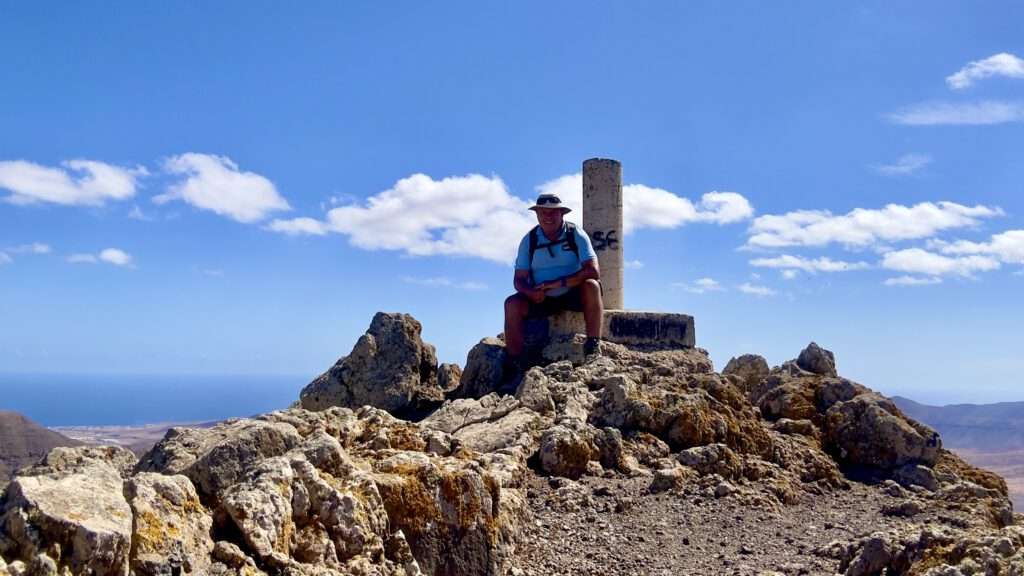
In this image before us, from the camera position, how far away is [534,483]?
10312 mm

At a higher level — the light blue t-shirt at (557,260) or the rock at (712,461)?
the light blue t-shirt at (557,260)

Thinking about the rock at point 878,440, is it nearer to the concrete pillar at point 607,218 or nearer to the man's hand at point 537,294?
the man's hand at point 537,294

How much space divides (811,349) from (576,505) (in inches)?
371

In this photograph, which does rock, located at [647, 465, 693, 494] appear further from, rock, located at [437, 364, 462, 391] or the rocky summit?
rock, located at [437, 364, 462, 391]

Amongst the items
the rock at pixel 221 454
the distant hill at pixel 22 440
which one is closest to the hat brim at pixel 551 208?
the rock at pixel 221 454

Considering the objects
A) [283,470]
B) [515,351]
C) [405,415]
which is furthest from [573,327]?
[283,470]

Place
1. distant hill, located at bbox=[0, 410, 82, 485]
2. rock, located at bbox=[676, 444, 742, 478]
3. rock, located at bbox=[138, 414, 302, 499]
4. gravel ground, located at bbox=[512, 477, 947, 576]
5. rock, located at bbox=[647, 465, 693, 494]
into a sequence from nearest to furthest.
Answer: rock, located at bbox=[138, 414, 302, 499]
gravel ground, located at bbox=[512, 477, 947, 576]
rock, located at bbox=[647, 465, 693, 494]
rock, located at bbox=[676, 444, 742, 478]
distant hill, located at bbox=[0, 410, 82, 485]

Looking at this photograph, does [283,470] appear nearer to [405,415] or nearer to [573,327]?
[405,415]

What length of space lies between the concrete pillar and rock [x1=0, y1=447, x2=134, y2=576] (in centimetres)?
1418

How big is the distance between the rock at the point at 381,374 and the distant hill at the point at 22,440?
1573 inches

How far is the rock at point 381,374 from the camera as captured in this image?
49.0 ft

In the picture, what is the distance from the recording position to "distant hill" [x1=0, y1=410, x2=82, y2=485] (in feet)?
163

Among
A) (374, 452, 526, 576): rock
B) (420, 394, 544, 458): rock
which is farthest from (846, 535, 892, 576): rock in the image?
(420, 394, 544, 458): rock

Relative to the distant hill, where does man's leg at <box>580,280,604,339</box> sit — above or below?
above
